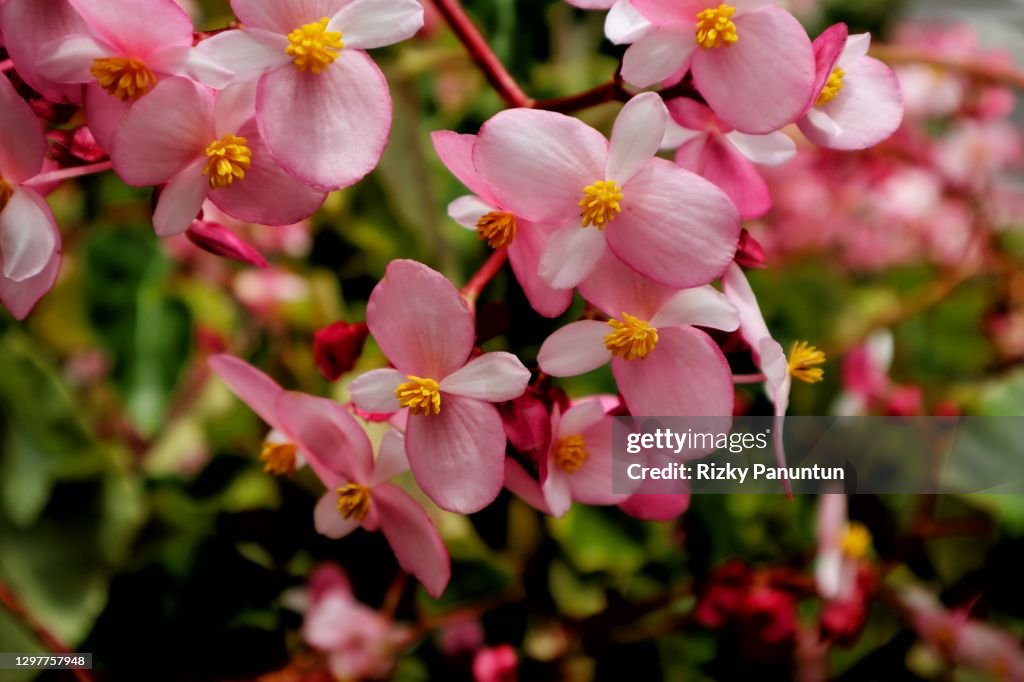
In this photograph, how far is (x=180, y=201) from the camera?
1.16 feet

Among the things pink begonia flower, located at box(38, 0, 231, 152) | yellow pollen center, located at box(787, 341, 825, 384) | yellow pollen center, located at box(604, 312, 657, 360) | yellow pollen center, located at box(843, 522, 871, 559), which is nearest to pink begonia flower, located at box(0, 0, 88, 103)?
pink begonia flower, located at box(38, 0, 231, 152)

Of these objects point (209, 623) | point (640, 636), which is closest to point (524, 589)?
point (640, 636)

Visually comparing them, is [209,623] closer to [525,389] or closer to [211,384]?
[525,389]

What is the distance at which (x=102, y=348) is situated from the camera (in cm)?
91

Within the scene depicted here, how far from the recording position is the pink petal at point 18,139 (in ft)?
1.09

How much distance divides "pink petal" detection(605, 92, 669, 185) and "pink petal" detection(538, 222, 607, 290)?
3 cm

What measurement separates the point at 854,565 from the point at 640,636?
16 centimetres

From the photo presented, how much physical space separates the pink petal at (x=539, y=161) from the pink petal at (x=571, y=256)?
11 millimetres

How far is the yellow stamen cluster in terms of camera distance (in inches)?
13.4

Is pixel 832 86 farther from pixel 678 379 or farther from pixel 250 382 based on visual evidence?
pixel 250 382

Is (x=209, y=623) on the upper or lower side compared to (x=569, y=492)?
lower

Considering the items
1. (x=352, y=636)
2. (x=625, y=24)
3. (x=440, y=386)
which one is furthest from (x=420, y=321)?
(x=352, y=636)

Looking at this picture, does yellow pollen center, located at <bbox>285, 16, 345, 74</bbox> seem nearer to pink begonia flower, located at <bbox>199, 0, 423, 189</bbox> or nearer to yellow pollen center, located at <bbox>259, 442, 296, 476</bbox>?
pink begonia flower, located at <bbox>199, 0, 423, 189</bbox>

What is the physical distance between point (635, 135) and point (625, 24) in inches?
1.9
